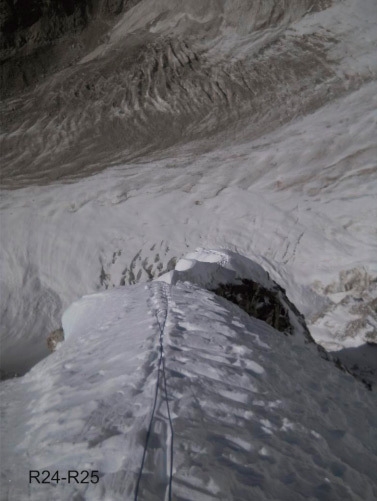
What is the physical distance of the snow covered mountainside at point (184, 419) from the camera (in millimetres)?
1413

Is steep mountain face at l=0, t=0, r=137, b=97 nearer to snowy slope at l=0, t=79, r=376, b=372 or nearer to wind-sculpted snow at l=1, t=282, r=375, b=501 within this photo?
snowy slope at l=0, t=79, r=376, b=372

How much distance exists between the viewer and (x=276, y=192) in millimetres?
8312

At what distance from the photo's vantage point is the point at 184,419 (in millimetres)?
1680

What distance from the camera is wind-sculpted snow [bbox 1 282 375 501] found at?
4.65 ft

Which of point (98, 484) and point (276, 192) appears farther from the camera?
point (276, 192)

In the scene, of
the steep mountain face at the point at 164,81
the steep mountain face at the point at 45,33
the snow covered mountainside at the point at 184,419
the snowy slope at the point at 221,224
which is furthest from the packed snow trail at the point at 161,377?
the steep mountain face at the point at 45,33

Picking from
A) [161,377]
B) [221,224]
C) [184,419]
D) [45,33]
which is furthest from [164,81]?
[184,419]

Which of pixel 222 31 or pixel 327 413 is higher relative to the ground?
pixel 222 31

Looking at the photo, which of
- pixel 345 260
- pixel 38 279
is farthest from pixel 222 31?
pixel 38 279

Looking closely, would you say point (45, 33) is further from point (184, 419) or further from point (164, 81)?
point (184, 419)

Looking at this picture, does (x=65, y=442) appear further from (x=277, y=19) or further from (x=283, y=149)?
(x=277, y=19)

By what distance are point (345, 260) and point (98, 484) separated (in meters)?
6.55

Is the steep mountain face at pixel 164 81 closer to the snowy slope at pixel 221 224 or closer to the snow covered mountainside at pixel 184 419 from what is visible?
the snowy slope at pixel 221 224

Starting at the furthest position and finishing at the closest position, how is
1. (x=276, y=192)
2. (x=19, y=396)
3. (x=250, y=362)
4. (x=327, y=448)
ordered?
(x=276, y=192) → (x=250, y=362) → (x=19, y=396) → (x=327, y=448)
